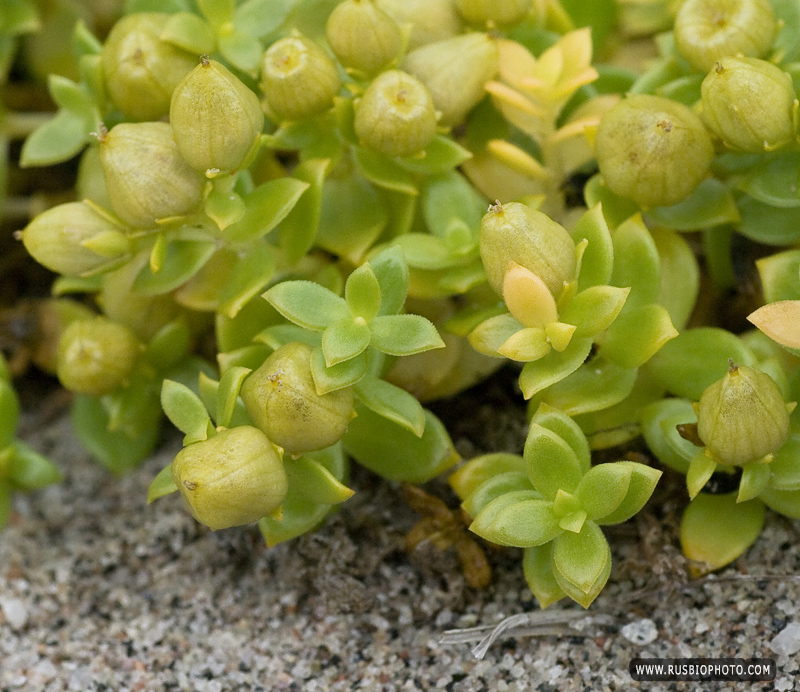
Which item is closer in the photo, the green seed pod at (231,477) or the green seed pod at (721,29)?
the green seed pod at (231,477)

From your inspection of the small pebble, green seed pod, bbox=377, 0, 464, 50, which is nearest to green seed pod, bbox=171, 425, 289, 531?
the small pebble

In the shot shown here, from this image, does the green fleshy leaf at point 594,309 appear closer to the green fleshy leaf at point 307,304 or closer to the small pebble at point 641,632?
the green fleshy leaf at point 307,304

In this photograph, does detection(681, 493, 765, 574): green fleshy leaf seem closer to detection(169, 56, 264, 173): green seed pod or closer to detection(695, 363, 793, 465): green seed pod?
detection(695, 363, 793, 465): green seed pod

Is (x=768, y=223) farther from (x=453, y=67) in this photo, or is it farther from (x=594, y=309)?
(x=453, y=67)

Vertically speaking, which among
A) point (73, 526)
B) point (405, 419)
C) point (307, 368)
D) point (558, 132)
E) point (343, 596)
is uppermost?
point (558, 132)

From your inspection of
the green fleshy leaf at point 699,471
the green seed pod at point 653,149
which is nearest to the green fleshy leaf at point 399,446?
the green fleshy leaf at point 699,471

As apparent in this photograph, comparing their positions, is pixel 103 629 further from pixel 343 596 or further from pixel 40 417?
pixel 40 417

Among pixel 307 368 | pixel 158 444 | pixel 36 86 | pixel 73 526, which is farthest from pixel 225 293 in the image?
pixel 36 86

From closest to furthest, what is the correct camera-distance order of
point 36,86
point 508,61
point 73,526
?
point 508,61 < point 73,526 < point 36,86
